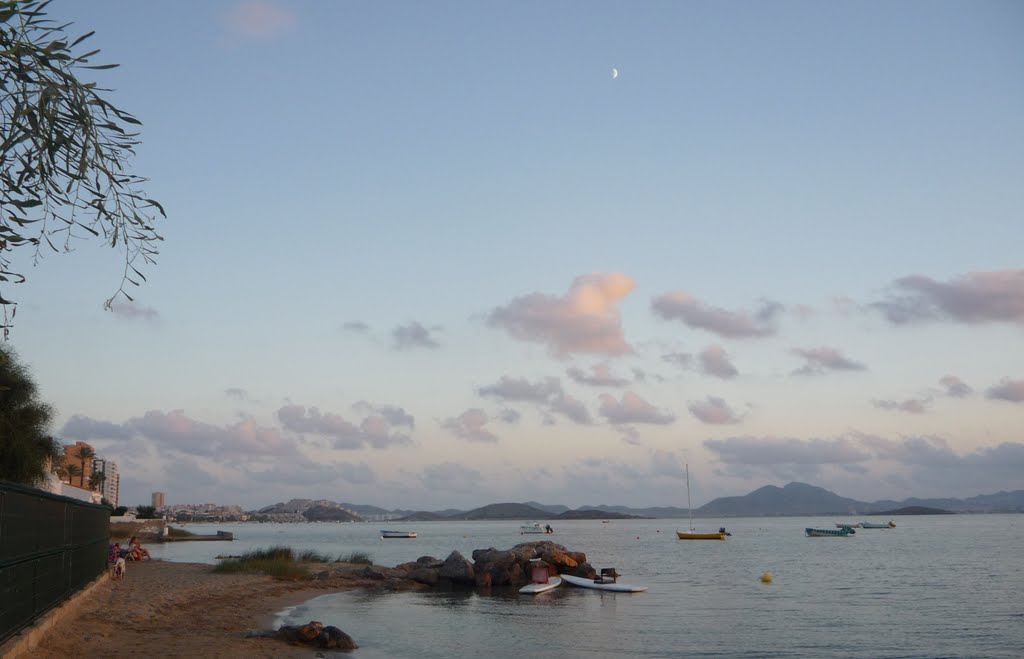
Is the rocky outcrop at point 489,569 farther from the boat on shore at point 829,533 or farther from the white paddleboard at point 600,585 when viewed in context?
the boat on shore at point 829,533

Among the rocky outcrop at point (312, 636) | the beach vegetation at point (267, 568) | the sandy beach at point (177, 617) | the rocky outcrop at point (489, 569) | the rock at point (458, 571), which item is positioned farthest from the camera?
the rocky outcrop at point (489, 569)

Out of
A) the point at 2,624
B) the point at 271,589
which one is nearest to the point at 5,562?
the point at 2,624

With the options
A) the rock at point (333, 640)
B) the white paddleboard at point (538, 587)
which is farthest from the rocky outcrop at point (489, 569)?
the rock at point (333, 640)

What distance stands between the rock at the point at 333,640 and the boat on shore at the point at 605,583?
24364 millimetres

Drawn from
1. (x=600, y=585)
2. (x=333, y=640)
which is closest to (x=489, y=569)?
(x=600, y=585)

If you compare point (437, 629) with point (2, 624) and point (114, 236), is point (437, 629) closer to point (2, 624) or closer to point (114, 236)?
point (2, 624)

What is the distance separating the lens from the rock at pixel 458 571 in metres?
46.8

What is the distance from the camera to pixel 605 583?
46250 millimetres

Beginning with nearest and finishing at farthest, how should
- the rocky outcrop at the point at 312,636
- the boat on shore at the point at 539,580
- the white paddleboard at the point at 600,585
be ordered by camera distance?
the rocky outcrop at the point at 312,636 < the boat on shore at the point at 539,580 < the white paddleboard at the point at 600,585

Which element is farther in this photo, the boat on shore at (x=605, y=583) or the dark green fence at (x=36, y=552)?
the boat on shore at (x=605, y=583)

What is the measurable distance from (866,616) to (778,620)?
450cm

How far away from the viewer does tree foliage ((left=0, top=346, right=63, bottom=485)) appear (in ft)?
153

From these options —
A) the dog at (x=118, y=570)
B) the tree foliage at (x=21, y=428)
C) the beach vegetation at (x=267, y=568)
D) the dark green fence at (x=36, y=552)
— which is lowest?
the beach vegetation at (x=267, y=568)

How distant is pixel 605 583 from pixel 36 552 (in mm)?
35165
